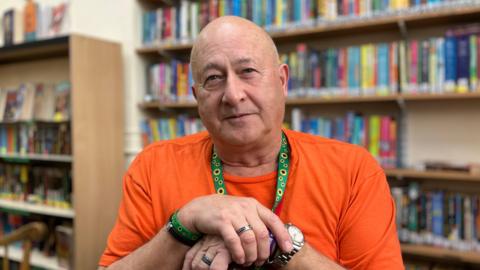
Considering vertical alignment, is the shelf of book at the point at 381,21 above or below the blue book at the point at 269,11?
below

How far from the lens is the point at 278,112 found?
1090 millimetres

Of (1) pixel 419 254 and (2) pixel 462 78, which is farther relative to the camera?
(1) pixel 419 254

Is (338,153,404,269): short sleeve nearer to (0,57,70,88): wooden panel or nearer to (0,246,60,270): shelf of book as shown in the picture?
(0,246,60,270): shelf of book

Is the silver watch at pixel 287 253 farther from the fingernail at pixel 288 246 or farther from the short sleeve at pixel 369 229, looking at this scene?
the short sleeve at pixel 369 229

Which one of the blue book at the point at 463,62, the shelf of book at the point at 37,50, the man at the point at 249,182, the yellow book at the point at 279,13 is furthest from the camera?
the shelf of book at the point at 37,50

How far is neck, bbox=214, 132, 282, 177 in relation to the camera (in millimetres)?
1109

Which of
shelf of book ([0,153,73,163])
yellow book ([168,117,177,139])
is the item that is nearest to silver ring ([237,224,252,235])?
yellow book ([168,117,177,139])

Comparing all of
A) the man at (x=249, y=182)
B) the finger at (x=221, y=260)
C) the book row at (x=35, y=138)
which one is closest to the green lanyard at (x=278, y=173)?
the man at (x=249, y=182)

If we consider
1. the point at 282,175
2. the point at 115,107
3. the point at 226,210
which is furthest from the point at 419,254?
the point at 115,107

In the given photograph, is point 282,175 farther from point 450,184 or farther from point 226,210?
point 450,184

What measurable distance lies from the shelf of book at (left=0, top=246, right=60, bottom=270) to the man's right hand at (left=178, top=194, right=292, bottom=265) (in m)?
2.42

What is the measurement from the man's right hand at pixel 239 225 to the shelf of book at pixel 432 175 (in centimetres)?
144

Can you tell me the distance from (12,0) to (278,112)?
11.8 feet

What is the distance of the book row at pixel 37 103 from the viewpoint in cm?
279
